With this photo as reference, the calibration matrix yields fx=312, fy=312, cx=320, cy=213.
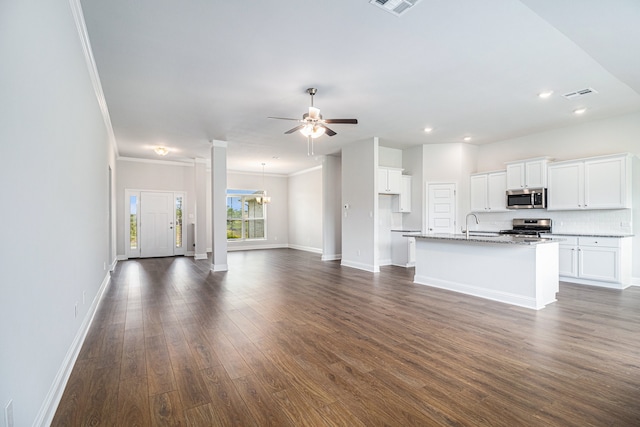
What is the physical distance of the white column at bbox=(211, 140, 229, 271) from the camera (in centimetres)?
700

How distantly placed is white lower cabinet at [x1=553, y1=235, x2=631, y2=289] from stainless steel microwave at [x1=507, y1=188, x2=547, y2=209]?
2.77ft

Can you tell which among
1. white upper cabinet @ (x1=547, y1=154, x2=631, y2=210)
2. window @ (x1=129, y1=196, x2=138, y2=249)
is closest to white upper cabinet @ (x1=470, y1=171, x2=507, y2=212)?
white upper cabinet @ (x1=547, y1=154, x2=631, y2=210)

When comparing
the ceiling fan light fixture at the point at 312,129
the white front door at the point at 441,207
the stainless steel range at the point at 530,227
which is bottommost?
the stainless steel range at the point at 530,227

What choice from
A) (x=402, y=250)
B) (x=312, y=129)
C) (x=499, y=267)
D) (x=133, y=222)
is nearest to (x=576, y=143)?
(x=499, y=267)

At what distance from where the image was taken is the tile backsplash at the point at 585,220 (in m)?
5.41

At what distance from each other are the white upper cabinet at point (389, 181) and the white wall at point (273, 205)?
579 centimetres

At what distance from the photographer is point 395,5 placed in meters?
2.56

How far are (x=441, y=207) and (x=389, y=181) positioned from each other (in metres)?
1.41

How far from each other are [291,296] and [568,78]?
15.4 ft

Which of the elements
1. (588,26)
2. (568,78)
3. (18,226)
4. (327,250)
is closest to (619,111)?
(568,78)

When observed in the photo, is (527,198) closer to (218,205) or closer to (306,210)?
(218,205)

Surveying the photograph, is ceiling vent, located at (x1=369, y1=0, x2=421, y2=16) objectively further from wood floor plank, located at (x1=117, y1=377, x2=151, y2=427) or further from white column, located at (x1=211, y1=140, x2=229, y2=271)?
white column, located at (x1=211, y1=140, x2=229, y2=271)

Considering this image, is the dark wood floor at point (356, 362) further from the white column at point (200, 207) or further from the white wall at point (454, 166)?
the white column at point (200, 207)

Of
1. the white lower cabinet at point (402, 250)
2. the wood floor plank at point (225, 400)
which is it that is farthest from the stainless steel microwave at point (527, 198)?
the wood floor plank at point (225, 400)
